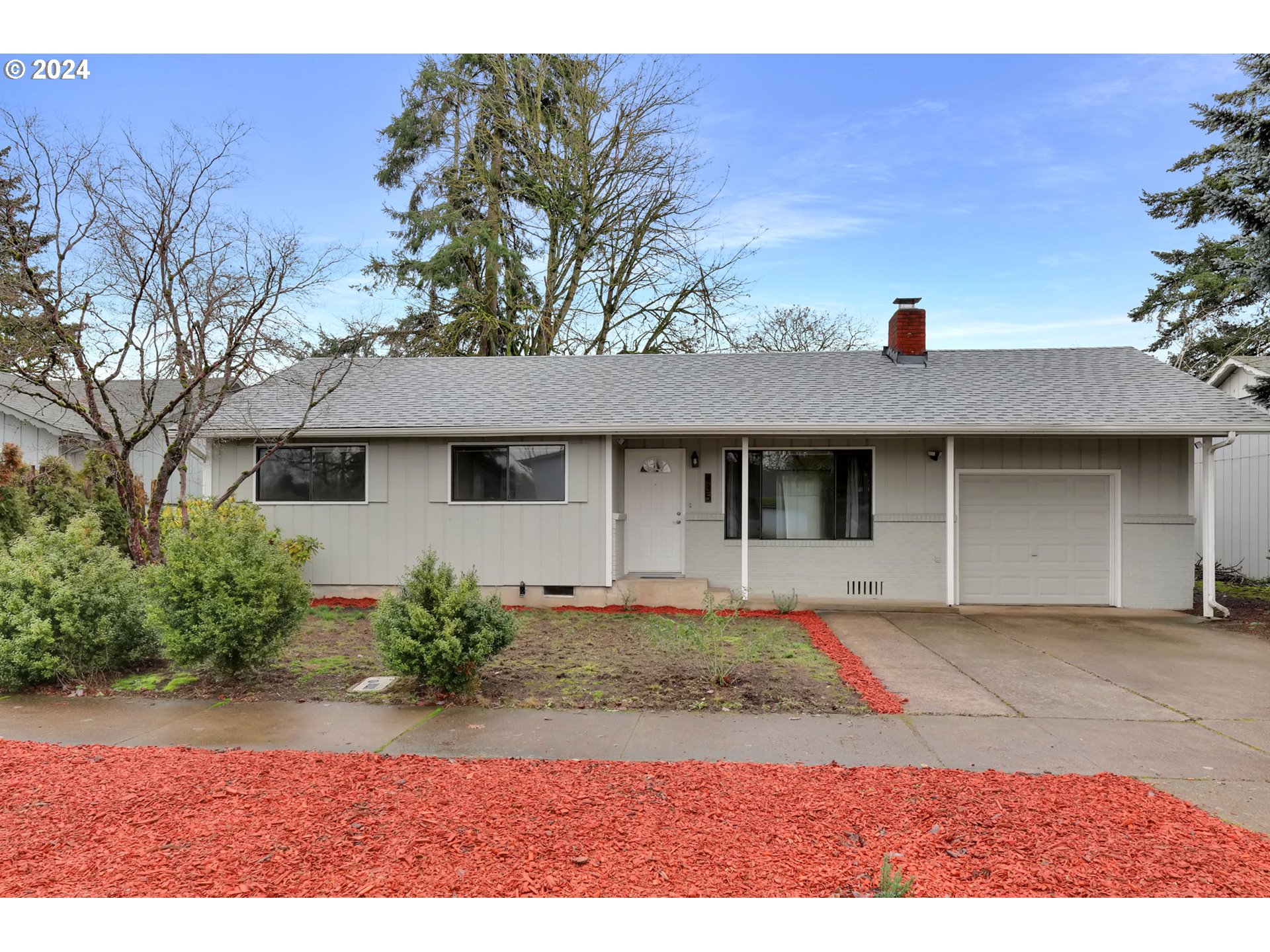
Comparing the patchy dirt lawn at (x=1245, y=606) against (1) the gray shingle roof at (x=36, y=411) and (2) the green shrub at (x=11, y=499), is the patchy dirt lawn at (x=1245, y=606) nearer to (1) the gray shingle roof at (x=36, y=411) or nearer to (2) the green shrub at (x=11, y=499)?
(2) the green shrub at (x=11, y=499)

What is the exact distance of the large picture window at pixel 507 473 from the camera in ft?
36.4

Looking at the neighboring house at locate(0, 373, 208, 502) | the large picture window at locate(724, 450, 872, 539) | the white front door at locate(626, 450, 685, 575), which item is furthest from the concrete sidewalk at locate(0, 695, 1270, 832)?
the neighboring house at locate(0, 373, 208, 502)

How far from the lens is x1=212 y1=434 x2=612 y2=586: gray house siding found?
1092cm

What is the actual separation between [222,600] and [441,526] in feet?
17.5

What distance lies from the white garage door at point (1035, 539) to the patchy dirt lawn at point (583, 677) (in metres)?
4.30

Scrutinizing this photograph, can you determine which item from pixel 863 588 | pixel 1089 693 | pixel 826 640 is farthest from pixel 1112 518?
pixel 1089 693

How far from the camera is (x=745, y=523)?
432 inches

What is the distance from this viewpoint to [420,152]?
882 inches

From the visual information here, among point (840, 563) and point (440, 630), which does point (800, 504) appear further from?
point (440, 630)

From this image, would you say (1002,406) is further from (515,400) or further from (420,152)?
(420,152)

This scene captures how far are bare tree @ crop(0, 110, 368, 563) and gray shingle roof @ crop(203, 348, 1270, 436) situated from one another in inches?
45.8

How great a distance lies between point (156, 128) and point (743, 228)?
1489 cm

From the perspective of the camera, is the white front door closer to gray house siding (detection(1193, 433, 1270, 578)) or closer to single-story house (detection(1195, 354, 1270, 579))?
gray house siding (detection(1193, 433, 1270, 578))

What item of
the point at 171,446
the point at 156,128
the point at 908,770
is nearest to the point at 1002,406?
the point at 908,770
